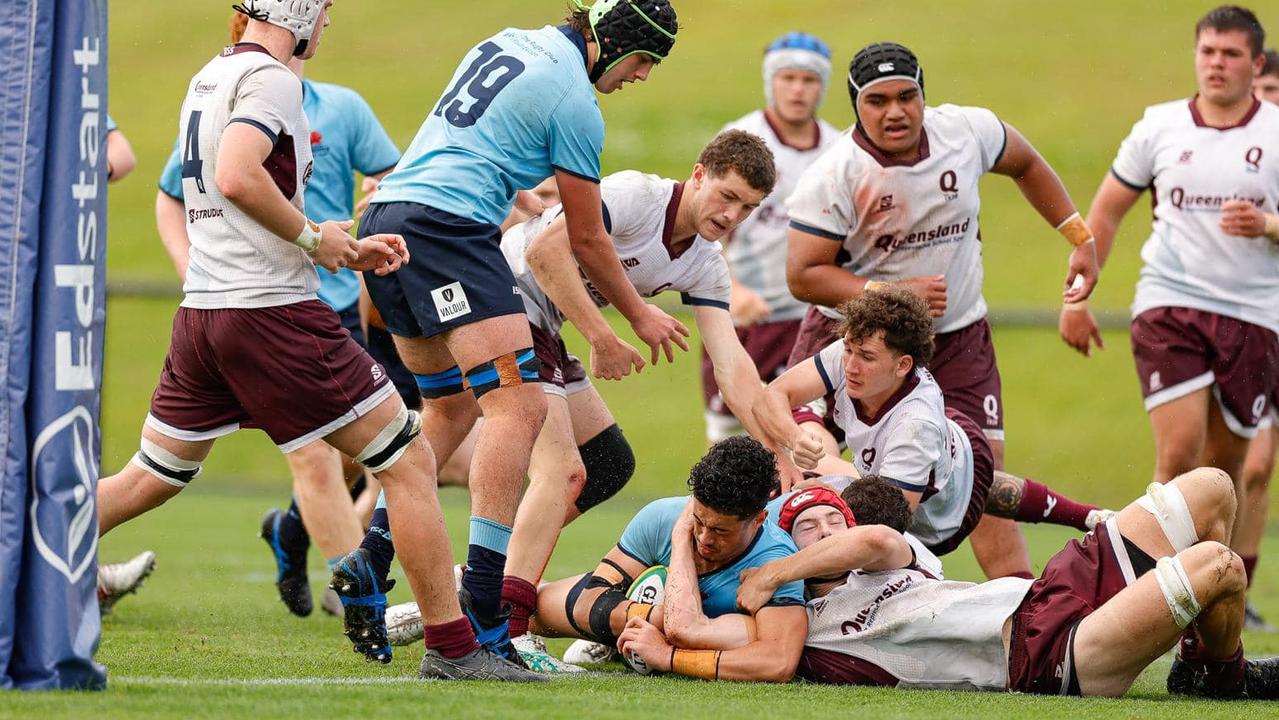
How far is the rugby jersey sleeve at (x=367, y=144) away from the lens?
7.79 metres

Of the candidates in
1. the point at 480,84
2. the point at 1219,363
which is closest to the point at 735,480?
the point at 480,84

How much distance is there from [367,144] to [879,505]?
337 cm

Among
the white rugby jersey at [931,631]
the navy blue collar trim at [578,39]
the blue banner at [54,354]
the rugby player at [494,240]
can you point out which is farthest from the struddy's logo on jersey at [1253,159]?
the blue banner at [54,354]

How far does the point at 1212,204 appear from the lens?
7.95 m

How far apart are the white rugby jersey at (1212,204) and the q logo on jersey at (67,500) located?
5413 millimetres

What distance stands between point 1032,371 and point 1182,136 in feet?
48.2

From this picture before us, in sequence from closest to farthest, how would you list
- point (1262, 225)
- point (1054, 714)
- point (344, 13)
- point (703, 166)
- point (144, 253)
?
point (1054, 714) < point (703, 166) < point (1262, 225) < point (144, 253) < point (344, 13)

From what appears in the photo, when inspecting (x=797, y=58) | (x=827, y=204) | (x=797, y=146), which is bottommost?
(x=827, y=204)

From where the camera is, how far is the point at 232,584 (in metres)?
8.32

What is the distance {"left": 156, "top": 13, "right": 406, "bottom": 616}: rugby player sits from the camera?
6477 millimetres

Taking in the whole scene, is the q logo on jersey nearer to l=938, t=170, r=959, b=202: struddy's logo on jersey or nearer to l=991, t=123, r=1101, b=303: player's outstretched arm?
l=938, t=170, r=959, b=202: struddy's logo on jersey

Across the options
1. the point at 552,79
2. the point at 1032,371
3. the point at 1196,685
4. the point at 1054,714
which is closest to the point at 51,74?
the point at 552,79

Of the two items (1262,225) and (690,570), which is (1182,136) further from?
(690,570)

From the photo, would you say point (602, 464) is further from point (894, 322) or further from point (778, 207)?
point (778, 207)
